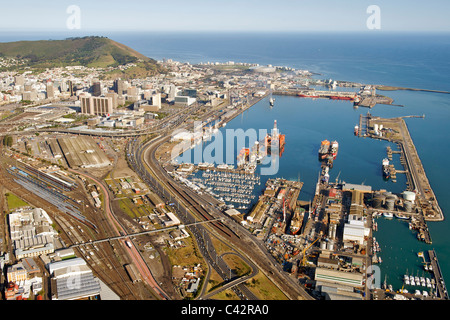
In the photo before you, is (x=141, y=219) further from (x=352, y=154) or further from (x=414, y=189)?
(x=352, y=154)

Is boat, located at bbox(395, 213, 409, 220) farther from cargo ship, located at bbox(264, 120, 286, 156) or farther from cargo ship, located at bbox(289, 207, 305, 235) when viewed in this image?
cargo ship, located at bbox(264, 120, 286, 156)

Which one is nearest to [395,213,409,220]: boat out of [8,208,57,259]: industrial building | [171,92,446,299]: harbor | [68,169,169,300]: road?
[171,92,446,299]: harbor

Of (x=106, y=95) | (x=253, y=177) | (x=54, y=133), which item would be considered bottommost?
(x=253, y=177)

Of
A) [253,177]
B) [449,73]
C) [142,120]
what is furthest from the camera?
[449,73]

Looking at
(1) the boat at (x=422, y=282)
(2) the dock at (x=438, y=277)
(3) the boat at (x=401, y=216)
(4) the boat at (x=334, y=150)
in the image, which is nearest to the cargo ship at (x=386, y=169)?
(4) the boat at (x=334, y=150)

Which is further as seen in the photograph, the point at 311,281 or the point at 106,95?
the point at 106,95

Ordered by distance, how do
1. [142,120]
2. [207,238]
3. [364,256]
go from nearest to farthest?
1. [364,256]
2. [207,238]
3. [142,120]
